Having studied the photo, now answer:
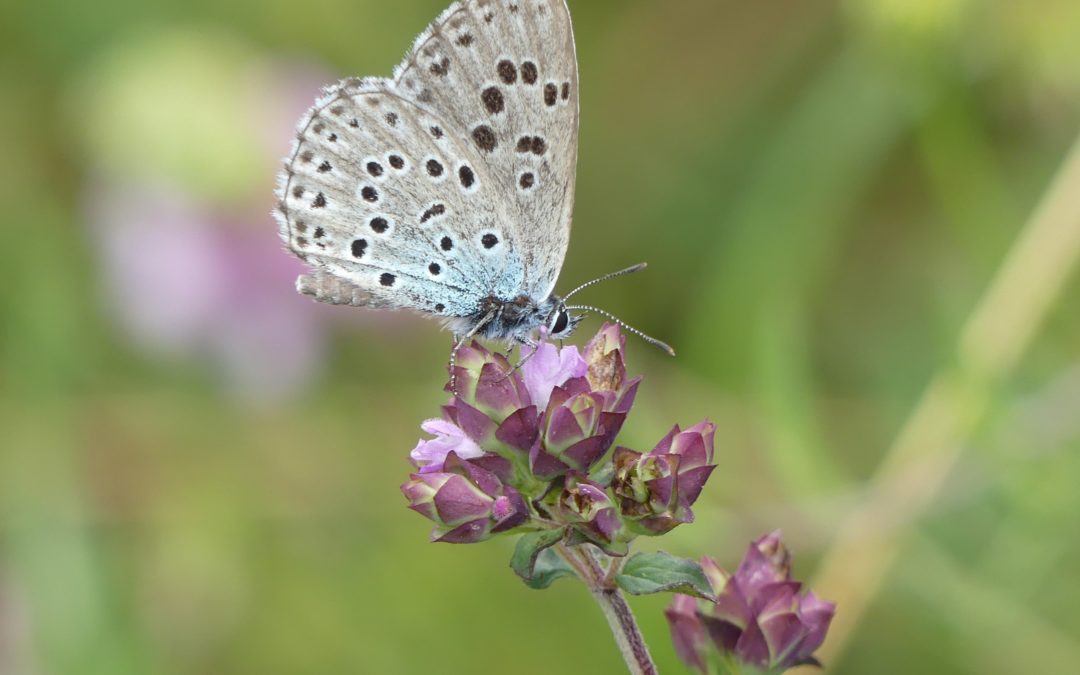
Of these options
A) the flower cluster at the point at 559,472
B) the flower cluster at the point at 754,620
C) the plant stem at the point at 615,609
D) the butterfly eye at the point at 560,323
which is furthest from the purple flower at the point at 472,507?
the butterfly eye at the point at 560,323

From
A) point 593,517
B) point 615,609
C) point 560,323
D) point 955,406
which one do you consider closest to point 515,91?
point 560,323

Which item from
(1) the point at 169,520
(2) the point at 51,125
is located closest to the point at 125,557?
(1) the point at 169,520

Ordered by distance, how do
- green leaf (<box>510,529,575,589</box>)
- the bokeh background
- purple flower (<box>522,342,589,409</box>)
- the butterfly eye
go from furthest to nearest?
the bokeh background, the butterfly eye, purple flower (<box>522,342,589,409</box>), green leaf (<box>510,529,575,589</box>)

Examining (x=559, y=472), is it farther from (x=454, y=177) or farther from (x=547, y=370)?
(x=454, y=177)

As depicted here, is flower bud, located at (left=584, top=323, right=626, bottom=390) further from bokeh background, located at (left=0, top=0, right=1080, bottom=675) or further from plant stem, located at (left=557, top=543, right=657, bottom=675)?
bokeh background, located at (left=0, top=0, right=1080, bottom=675)

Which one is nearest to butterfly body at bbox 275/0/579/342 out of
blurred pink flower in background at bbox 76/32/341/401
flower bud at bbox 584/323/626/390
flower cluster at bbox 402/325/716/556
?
flower bud at bbox 584/323/626/390

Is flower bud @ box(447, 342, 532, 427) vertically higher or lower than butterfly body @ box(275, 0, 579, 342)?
lower

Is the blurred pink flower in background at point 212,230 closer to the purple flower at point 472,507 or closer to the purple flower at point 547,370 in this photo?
the purple flower at point 547,370
